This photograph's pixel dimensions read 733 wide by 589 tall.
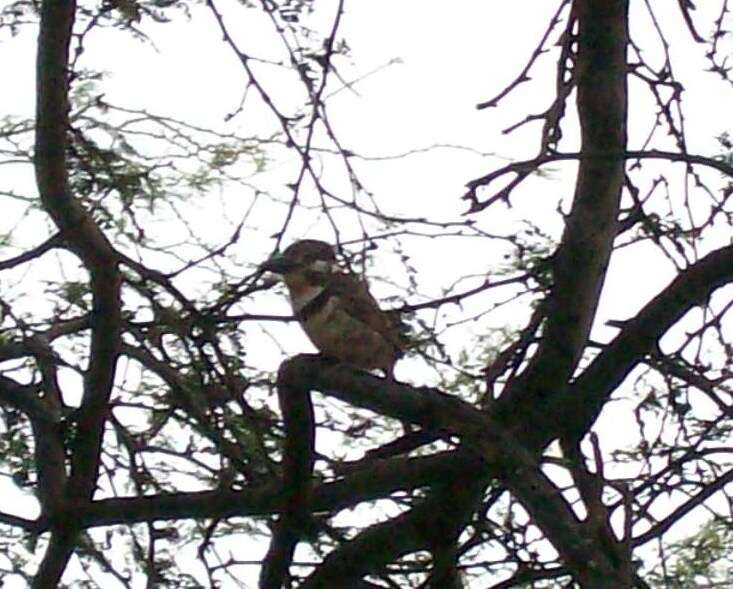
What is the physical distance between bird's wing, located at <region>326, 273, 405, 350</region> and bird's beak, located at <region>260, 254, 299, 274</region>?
0.07 metres

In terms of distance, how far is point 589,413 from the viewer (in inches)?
106

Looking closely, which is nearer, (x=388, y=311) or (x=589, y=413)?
(x=589, y=413)

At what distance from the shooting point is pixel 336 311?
123 inches

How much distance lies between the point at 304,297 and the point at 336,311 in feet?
0.34

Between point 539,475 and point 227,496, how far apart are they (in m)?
0.50

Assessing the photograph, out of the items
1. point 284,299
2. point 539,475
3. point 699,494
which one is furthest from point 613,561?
point 284,299

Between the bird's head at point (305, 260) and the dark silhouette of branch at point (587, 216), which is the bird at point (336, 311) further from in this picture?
the dark silhouette of branch at point (587, 216)

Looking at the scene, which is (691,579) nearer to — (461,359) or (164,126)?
(461,359)

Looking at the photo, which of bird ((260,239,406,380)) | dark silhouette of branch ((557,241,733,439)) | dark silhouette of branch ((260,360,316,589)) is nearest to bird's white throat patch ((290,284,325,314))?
bird ((260,239,406,380))

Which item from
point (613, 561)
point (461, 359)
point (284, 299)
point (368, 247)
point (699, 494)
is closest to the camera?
point (613, 561)

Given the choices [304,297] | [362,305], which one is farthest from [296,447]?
[304,297]

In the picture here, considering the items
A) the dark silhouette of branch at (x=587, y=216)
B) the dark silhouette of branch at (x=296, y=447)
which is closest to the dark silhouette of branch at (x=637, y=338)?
the dark silhouette of branch at (x=587, y=216)

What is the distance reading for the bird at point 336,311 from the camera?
306 centimetres

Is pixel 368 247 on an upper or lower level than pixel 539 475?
upper
